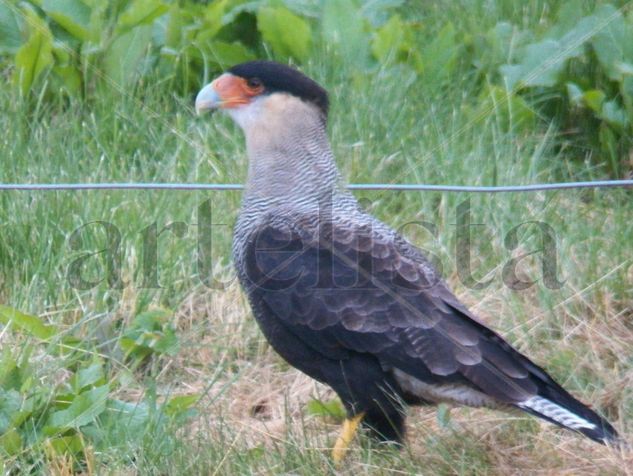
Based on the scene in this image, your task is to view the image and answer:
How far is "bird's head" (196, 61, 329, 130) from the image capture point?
437cm

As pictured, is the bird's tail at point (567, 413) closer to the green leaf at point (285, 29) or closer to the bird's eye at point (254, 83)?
the bird's eye at point (254, 83)

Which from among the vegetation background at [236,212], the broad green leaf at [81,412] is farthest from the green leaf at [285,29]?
the broad green leaf at [81,412]

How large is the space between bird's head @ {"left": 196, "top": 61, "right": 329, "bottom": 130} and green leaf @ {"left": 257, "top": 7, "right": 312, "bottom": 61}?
2.04 m

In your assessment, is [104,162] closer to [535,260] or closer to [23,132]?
[23,132]

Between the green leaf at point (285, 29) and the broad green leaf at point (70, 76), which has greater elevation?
the green leaf at point (285, 29)

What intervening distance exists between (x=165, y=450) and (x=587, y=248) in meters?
2.13

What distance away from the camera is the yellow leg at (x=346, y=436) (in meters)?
3.78

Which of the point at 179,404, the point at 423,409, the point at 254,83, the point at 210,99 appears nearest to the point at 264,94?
the point at 254,83

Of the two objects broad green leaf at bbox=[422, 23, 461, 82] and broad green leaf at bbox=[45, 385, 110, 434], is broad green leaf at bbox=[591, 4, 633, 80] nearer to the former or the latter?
broad green leaf at bbox=[422, 23, 461, 82]

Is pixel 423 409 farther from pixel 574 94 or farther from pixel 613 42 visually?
pixel 613 42

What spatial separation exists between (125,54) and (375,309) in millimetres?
2896

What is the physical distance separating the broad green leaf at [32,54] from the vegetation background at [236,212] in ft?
0.04

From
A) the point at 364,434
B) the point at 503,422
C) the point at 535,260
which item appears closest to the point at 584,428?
the point at 503,422

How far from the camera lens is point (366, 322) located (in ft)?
12.8
